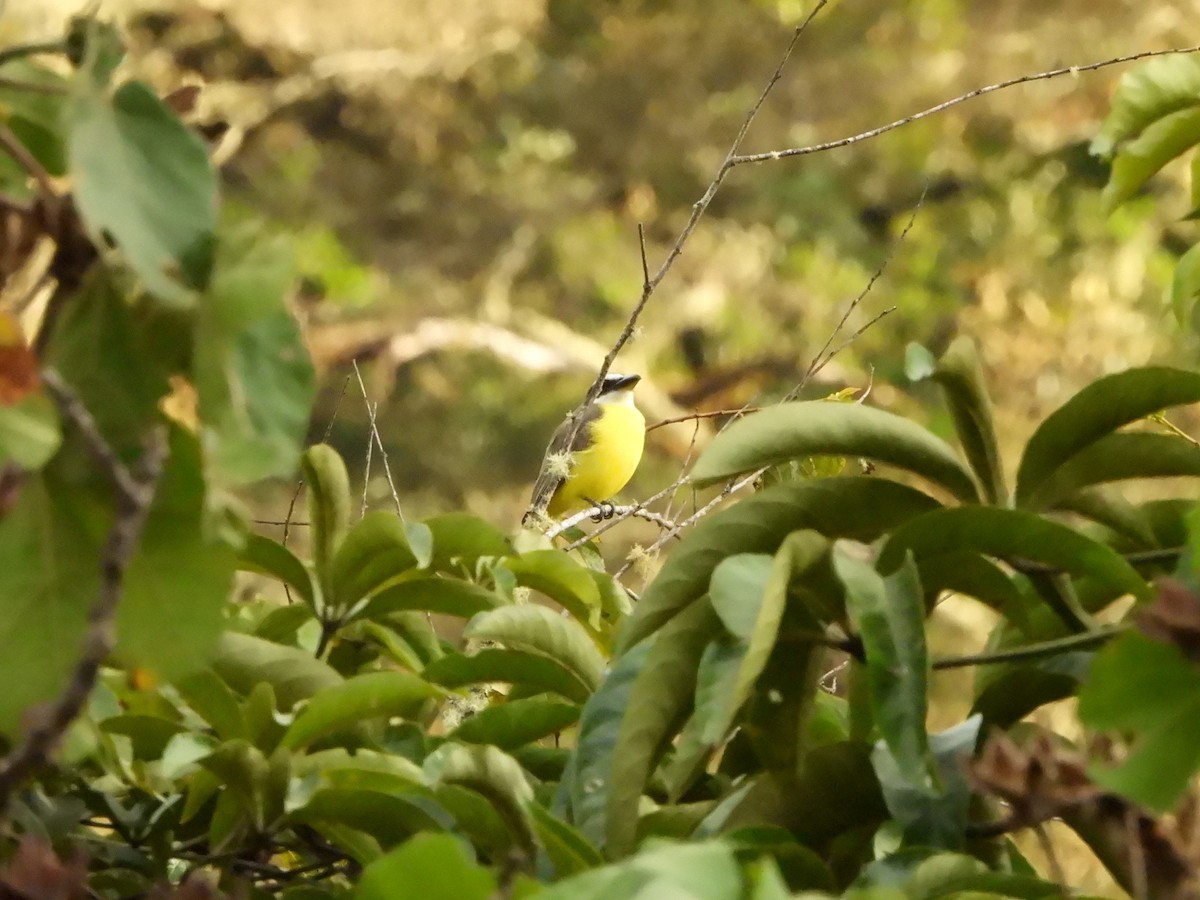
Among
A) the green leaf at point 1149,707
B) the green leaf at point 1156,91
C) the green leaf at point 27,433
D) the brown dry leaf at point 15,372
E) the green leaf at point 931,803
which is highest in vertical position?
the green leaf at point 1156,91

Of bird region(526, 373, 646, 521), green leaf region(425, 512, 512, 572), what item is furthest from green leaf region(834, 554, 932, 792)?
bird region(526, 373, 646, 521)

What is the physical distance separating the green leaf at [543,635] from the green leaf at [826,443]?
177 millimetres

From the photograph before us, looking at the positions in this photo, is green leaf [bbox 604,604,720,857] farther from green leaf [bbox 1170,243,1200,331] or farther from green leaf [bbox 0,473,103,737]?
green leaf [bbox 1170,243,1200,331]

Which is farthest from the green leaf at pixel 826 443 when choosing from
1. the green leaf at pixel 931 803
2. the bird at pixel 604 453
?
the bird at pixel 604 453

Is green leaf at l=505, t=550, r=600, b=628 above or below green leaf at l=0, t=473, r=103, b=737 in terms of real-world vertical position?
below

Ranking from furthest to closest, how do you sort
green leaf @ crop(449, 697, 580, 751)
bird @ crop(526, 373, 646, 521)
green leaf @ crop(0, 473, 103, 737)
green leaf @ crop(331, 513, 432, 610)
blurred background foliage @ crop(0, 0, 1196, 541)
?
blurred background foliage @ crop(0, 0, 1196, 541)
bird @ crop(526, 373, 646, 521)
green leaf @ crop(331, 513, 432, 610)
green leaf @ crop(449, 697, 580, 751)
green leaf @ crop(0, 473, 103, 737)

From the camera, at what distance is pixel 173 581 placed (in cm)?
51

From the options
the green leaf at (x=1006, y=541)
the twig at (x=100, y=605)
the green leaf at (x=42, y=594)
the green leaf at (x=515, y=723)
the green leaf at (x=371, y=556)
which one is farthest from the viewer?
the green leaf at (x=371, y=556)

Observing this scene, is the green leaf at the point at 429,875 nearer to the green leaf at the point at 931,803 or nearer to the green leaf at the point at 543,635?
the green leaf at the point at 931,803

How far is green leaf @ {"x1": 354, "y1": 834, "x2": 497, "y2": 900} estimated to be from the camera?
396mm

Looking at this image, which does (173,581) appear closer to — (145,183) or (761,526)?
(145,183)

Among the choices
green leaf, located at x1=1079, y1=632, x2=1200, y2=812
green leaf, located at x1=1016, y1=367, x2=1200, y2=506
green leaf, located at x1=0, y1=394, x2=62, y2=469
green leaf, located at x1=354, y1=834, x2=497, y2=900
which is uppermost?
green leaf, located at x1=0, y1=394, x2=62, y2=469

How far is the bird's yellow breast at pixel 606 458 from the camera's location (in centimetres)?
381

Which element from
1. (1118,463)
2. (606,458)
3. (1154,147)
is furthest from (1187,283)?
(606,458)
